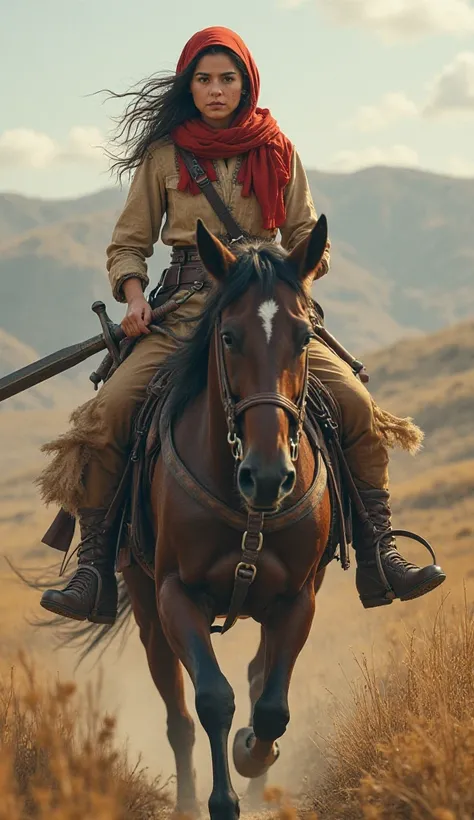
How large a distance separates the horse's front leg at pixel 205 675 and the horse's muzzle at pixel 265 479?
1037 mm

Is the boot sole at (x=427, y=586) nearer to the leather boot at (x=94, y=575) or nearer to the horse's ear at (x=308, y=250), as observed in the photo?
the leather boot at (x=94, y=575)

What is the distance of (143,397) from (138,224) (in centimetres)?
109

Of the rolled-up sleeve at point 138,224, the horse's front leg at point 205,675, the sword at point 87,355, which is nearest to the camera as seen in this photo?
the horse's front leg at point 205,675

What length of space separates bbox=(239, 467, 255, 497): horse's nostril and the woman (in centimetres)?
205

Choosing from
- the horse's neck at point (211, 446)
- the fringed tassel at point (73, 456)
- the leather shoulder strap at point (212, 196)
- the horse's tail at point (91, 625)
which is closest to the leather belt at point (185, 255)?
the leather shoulder strap at point (212, 196)

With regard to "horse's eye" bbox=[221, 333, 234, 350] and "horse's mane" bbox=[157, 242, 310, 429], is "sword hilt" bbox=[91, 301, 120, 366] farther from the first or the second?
"horse's eye" bbox=[221, 333, 234, 350]

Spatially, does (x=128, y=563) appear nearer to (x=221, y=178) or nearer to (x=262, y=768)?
(x=262, y=768)

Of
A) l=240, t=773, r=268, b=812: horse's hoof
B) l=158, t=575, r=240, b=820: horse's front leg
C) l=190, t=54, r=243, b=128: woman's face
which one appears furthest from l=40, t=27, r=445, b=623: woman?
l=240, t=773, r=268, b=812: horse's hoof

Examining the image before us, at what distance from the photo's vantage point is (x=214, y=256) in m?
5.86

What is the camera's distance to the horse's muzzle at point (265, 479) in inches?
200

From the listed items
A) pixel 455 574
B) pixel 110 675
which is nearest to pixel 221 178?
pixel 110 675

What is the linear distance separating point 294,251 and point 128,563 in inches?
85.1

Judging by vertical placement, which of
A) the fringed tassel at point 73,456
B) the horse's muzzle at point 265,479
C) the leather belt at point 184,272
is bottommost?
the horse's muzzle at point 265,479

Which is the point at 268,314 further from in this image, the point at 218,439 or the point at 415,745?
the point at 415,745
